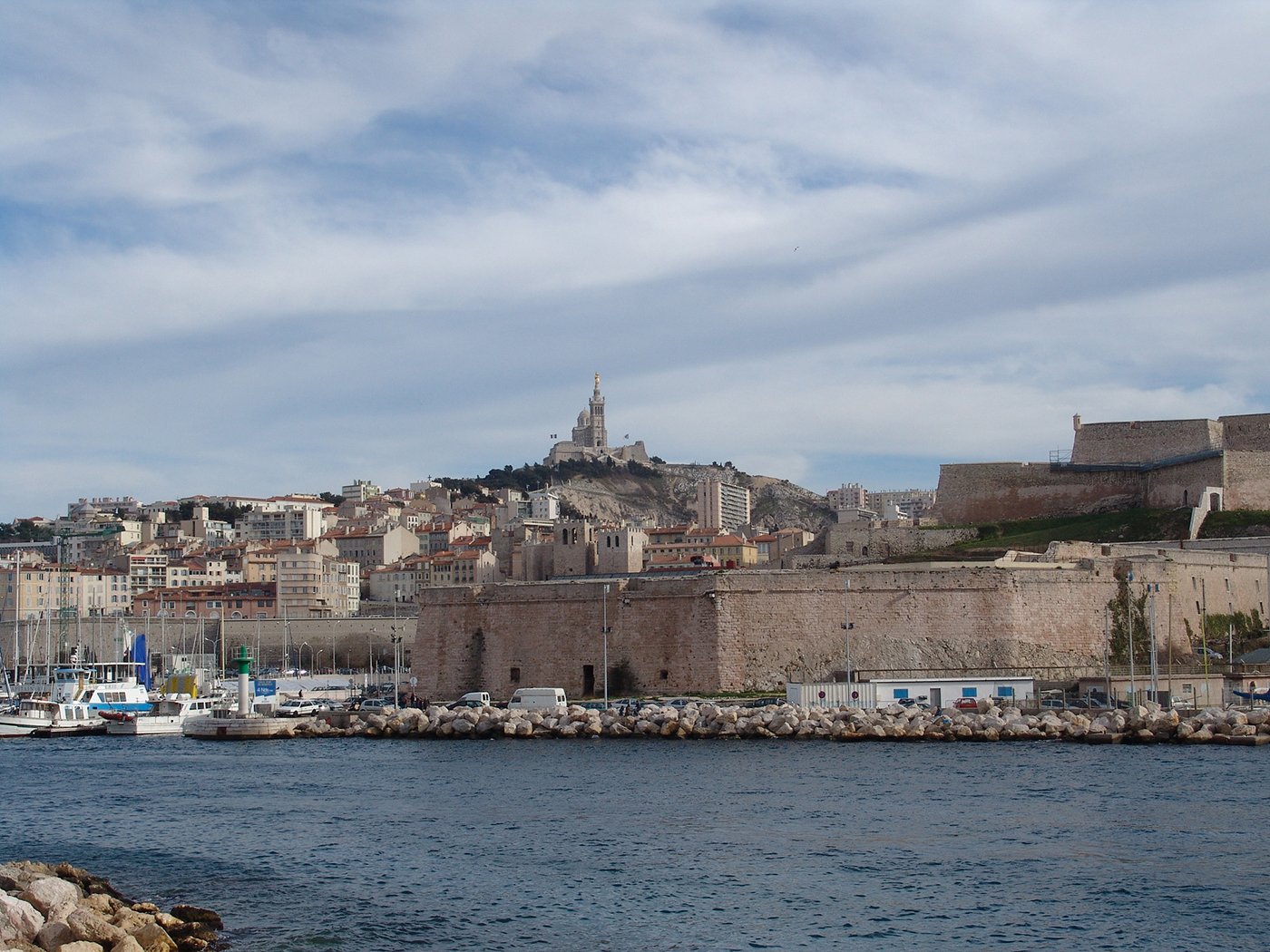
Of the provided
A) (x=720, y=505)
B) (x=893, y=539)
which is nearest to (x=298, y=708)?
(x=893, y=539)

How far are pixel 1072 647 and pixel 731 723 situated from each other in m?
9.88

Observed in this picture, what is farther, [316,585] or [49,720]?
[316,585]

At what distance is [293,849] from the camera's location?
1667 centimetres

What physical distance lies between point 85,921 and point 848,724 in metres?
17.6

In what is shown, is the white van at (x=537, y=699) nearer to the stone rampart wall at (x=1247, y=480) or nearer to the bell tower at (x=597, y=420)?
the stone rampart wall at (x=1247, y=480)

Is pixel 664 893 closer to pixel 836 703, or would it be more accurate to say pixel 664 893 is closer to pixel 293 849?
pixel 293 849

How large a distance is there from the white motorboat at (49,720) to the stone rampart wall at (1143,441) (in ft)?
97.0

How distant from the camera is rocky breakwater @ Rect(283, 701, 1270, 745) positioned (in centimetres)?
2553

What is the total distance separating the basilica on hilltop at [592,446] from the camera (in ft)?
441

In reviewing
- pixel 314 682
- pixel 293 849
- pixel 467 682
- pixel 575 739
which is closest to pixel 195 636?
pixel 314 682

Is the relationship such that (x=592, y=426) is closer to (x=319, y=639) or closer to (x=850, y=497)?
(x=850, y=497)

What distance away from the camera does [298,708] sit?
34156mm

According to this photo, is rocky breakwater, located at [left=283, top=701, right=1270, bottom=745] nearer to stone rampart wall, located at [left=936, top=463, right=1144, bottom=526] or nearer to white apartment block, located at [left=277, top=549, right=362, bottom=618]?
stone rampart wall, located at [left=936, top=463, right=1144, bottom=526]

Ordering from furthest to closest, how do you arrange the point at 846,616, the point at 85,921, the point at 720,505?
the point at 720,505, the point at 846,616, the point at 85,921
